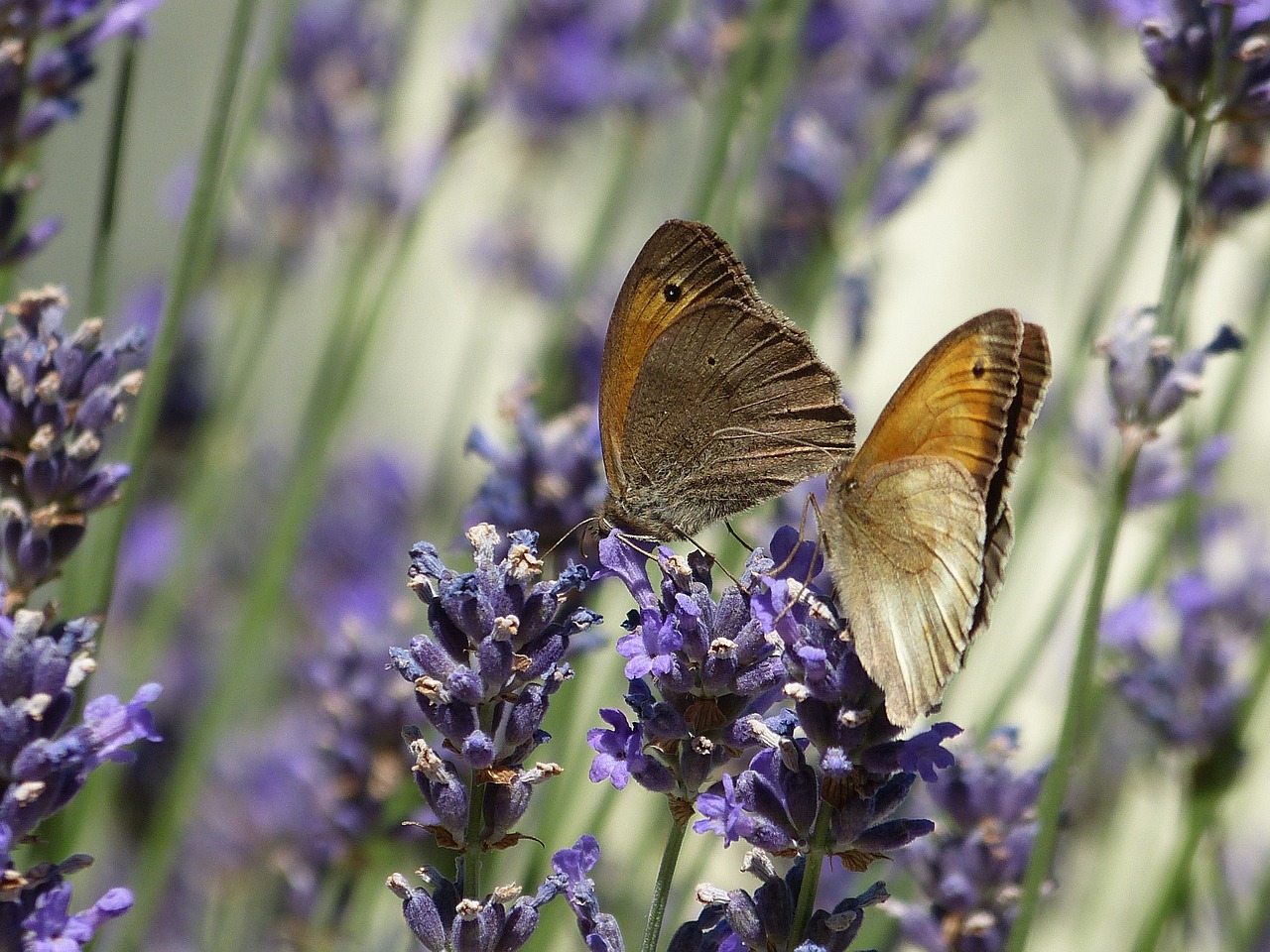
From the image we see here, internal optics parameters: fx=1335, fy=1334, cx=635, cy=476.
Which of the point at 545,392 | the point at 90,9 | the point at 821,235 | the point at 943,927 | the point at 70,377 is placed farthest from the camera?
the point at 821,235

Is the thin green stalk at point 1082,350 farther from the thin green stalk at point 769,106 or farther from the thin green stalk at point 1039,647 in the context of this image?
the thin green stalk at point 769,106

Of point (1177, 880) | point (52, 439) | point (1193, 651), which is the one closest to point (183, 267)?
point (52, 439)

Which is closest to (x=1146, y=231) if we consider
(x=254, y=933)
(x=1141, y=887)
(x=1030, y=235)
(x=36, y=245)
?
(x=1030, y=235)

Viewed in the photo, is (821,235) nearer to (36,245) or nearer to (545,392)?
(545,392)

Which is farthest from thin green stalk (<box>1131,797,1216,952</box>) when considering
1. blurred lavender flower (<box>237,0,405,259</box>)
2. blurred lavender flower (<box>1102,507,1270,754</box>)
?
blurred lavender flower (<box>237,0,405,259</box>)

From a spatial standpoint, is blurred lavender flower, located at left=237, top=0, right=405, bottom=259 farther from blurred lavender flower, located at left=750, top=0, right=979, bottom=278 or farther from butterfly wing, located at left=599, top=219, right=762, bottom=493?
butterfly wing, located at left=599, top=219, right=762, bottom=493

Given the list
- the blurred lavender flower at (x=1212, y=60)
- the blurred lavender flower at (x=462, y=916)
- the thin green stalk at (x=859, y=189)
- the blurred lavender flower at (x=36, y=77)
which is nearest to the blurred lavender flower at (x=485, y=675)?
the blurred lavender flower at (x=462, y=916)

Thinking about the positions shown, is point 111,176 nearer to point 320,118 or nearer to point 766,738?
point 766,738
